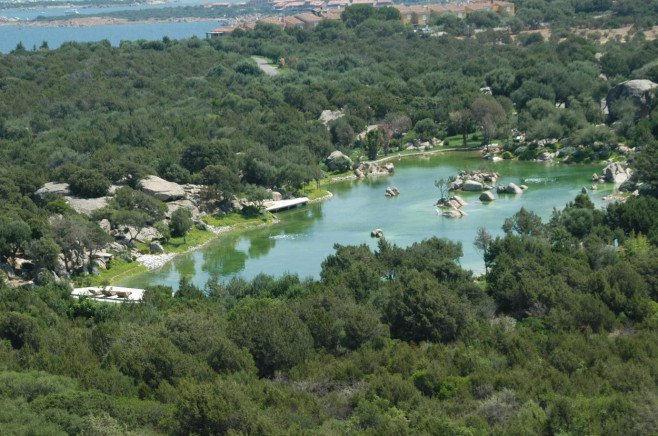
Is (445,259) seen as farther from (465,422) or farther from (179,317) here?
(465,422)

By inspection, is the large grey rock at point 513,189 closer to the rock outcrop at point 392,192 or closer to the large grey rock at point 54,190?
the rock outcrop at point 392,192

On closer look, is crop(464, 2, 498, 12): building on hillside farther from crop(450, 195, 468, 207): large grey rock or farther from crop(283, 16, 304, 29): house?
crop(450, 195, 468, 207): large grey rock

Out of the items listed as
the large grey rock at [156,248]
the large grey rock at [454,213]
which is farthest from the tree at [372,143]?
the large grey rock at [156,248]

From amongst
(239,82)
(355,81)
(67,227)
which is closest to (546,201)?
(67,227)

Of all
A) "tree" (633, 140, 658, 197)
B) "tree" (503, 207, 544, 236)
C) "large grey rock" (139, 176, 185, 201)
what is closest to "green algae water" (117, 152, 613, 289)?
"tree" (503, 207, 544, 236)

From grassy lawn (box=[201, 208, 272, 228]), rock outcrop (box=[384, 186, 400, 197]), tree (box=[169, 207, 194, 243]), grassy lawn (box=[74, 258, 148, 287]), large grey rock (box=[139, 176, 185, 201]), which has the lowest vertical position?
rock outcrop (box=[384, 186, 400, 197])

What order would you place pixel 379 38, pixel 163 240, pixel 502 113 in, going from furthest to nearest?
pixel 379 38, pixel 502 113, pixel 163 240
